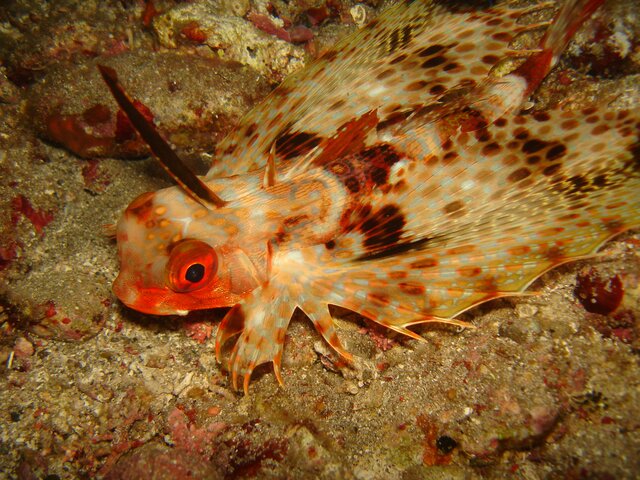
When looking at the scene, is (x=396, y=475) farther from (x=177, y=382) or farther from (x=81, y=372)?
(x=81, y=372)

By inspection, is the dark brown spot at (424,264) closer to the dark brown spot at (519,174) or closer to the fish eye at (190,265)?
the dark brown spot at (519,174)

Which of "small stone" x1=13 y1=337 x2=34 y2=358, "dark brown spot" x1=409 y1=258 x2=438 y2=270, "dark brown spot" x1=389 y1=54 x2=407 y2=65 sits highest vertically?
"dark brown spot" x1=389 y1=54 x2=407 y2=65

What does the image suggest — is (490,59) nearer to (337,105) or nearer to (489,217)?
(337,105)

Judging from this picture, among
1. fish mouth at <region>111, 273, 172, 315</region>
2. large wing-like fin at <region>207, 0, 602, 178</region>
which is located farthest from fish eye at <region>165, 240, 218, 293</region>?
large wing-like fin at <region>207, 0, 602, 178</region>

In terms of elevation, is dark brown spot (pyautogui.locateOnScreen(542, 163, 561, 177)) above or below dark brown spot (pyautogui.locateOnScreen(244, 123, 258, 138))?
below

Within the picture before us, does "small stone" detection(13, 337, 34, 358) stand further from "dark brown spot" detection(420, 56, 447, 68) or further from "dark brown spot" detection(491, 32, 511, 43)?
"dark brown spot" detection(491, 32, 511, 43)

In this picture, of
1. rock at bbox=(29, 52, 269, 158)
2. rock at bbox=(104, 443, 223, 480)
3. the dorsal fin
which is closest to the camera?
the dorsal fin

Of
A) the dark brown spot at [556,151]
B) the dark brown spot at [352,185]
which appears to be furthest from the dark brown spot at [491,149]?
the dark brown spot at [352,185]
